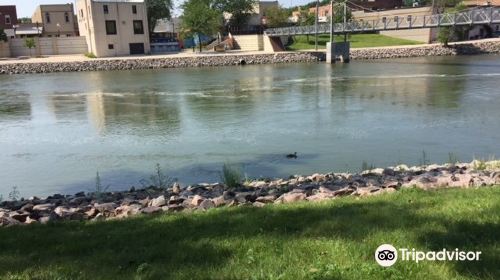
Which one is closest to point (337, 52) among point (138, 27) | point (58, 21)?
point (138, 27)

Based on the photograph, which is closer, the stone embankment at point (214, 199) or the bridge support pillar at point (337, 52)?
the stone embankment at point (214, 199)

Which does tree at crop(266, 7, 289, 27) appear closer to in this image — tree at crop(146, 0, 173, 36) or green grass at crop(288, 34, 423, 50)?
green grass at crop(288, 34, 423, 50)

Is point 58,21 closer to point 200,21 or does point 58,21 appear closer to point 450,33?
point 200,21

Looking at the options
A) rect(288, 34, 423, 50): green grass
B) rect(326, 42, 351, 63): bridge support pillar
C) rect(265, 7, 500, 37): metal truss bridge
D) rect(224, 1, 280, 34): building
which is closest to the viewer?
rect(265, 7, 500, 37): metal truss bridge

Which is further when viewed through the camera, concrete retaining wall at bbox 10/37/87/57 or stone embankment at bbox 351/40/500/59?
concrete retaining wall at bbox 10/37/87/57

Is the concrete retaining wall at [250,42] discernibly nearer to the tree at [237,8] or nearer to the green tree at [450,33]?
the tree at [237,8]

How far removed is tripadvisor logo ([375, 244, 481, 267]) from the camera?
184 inches

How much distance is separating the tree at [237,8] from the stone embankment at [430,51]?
28.8 metres

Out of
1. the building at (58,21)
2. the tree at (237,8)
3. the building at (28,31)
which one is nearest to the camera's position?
the building at (28,31)

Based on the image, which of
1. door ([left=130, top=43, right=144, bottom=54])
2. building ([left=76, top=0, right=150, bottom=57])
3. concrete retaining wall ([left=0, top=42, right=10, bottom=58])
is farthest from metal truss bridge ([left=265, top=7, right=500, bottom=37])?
concrete retaining wall ([left=0, top=42, right=10, bottom=58])

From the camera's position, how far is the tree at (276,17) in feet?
318

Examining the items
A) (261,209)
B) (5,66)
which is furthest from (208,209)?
(5,66)

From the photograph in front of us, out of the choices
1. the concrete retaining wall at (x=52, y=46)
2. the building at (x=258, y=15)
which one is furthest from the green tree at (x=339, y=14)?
the concrete retaining wall at (x=52, y=46)

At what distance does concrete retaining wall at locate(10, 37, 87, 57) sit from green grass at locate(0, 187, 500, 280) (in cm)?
8272
